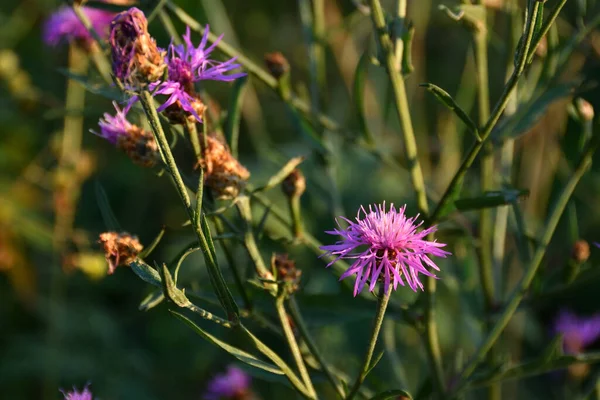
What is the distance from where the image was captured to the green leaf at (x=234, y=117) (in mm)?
852

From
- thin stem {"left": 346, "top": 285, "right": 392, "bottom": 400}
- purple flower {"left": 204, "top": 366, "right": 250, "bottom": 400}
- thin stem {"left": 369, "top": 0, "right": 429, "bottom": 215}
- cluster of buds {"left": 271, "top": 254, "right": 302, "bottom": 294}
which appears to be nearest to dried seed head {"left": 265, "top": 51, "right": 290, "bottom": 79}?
thin stem {"left": 369, "top": 0, "right": 429, "bottom": 215}

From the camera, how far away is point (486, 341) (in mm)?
867

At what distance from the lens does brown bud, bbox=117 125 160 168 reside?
2.54ft

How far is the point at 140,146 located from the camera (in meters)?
0.78

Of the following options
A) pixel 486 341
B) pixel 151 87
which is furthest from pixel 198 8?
pixel 486 341

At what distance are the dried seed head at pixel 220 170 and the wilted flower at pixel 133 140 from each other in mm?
56

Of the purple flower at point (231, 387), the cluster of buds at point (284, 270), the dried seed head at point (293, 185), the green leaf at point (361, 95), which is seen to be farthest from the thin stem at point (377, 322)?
the purple flower at point (231, 387)

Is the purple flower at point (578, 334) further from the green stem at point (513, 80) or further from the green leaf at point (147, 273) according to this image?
the green leaf at point (147, 273)

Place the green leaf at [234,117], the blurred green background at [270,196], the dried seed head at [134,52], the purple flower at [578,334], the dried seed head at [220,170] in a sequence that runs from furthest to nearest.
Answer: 1. the purple flower at [578,334]
2. the blurred green background at [270,196]
3. the green leaf at [234,117]
4. the dried seed head at [220,170]
5. the dried seed head at [134,52]

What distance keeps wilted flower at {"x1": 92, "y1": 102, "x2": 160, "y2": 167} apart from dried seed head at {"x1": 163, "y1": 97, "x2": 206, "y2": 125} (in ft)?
0.16

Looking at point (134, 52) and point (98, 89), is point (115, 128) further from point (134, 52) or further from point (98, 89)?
point (134, 52)

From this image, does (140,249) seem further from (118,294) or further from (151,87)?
(118,294)

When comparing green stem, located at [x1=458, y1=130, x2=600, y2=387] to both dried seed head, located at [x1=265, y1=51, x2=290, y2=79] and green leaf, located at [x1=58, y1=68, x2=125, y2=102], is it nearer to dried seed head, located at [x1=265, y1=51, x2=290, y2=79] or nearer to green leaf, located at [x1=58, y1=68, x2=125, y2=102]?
dried seed head, located at [x1=265, y1=51, x2=290, y2=79]

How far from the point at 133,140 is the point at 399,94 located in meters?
0.29
